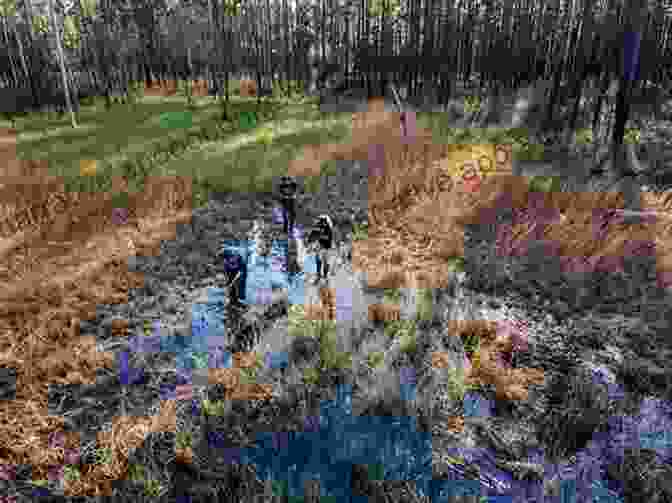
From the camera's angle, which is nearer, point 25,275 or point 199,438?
point 199,438

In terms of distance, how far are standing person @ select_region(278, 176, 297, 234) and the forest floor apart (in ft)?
3.00

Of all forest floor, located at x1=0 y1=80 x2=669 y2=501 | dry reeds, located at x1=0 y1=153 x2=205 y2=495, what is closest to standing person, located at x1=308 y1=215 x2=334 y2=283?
forest floor, located at x1=0 y1=80 x2=669 y2=501

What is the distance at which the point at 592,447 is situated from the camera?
138 inches

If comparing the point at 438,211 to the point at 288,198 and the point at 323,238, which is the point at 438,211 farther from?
the point at 323,238

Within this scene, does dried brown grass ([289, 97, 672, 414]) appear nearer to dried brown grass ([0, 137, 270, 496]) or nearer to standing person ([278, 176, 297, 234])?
standing person ([278, 176, 297, 234])

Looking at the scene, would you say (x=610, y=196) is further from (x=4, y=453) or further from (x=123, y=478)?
(x=4, y=453)

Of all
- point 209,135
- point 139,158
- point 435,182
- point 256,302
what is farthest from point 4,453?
point 209,135

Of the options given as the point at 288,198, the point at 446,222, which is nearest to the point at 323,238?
the point at 288,198

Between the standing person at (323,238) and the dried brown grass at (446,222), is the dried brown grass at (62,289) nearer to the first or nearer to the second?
the standing person at (323,238)

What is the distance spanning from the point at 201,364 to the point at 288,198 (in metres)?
3.47

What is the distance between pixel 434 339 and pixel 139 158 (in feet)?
33.3

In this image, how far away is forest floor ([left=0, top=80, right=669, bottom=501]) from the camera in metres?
3.35

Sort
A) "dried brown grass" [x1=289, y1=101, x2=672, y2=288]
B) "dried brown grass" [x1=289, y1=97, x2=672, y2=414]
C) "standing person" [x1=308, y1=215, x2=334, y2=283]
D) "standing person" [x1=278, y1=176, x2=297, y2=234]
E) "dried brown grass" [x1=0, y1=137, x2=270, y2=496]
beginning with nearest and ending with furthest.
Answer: "dried brown grass" [x1=0, y1=137, x2=270, y2=496]
"dried brown grass" [x1=289, y1=97, x2=672, y2=414]
"standing person" [x1=308, y1=215, x2=334, y2=283]
"dried brown grass" [x1=289, y1=101, x2=672, y2=288]
"standing person" [x1=278, y1=176, x2=297, y2=234]

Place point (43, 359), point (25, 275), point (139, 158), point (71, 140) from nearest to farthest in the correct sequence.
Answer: point (43, 359) < point (25, 275) < point (139, 158) < point (71, 140)
